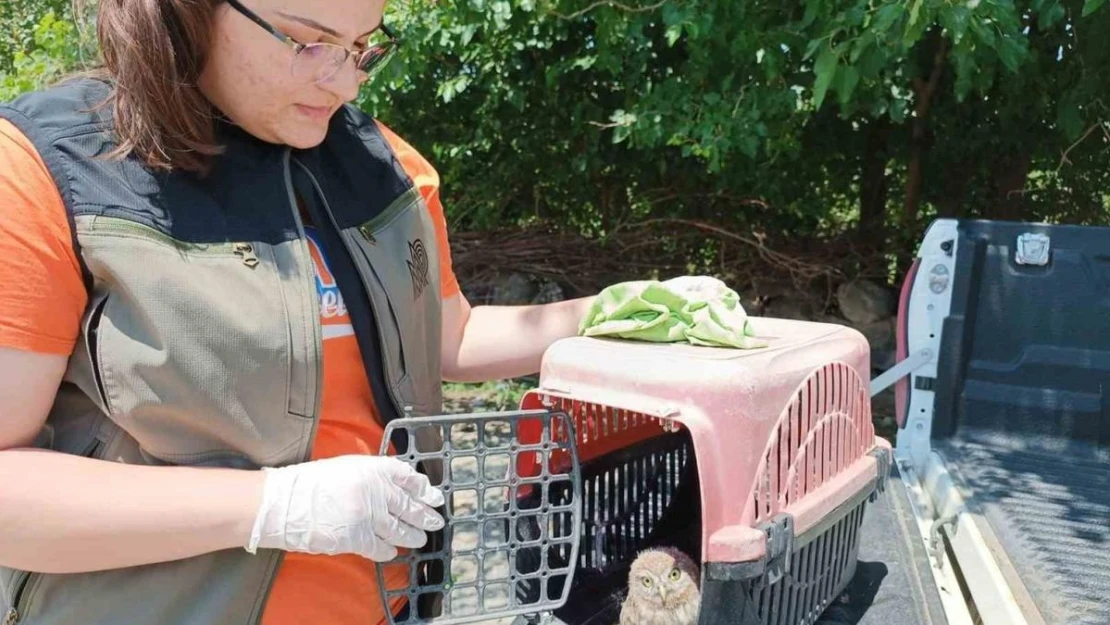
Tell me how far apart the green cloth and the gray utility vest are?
0.42 m

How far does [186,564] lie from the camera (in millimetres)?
1070

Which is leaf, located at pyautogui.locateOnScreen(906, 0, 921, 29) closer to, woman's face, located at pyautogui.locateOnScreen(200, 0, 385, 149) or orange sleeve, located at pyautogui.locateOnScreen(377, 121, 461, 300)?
orange sleeve, located at pyautogui.locateOnScreen(377, 121, 461, 300)

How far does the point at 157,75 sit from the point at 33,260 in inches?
10.9

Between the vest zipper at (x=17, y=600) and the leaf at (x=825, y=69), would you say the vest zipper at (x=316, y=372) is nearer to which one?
the vest zipper at (x=17, y=600)

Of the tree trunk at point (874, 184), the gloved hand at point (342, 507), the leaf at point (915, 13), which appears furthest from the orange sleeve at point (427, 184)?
the tree trunk at point (874, 184)

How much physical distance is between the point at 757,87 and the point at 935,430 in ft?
5.77

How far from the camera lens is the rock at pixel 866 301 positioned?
5.32 meters

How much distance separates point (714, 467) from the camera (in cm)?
121

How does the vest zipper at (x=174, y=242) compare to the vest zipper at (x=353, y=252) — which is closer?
the vest zipper at (x=174, y=242)

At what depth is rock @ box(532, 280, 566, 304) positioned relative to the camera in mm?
5797

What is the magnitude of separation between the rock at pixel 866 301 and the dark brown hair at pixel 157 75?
479cm

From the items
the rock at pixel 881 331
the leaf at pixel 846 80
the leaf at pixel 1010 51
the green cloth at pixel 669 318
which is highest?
the leaf at pixel 1010 51

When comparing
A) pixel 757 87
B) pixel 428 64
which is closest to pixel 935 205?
pixel 757 87

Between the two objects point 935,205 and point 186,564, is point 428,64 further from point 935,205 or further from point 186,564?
point 186,564
